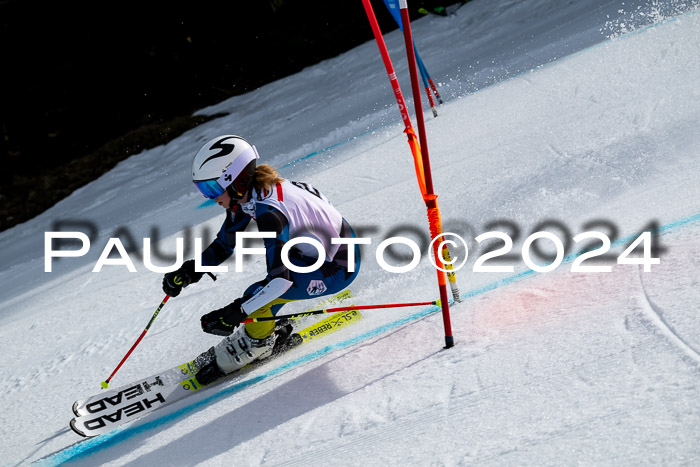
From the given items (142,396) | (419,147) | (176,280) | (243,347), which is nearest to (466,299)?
(419,147)

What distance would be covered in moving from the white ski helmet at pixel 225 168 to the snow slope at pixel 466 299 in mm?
1076

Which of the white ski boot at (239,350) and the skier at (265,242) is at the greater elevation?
the skier at (265,242)

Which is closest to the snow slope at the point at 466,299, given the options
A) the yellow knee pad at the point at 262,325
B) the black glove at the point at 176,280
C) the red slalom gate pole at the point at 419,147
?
the yellow knee pad at the point at 262,325

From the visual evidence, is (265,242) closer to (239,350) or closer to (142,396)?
(239,350)

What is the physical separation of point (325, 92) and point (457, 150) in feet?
15.1

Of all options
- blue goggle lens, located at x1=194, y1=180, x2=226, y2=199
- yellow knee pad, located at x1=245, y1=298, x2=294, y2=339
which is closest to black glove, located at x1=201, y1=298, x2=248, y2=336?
yellow knee pad, located at x1=245, y1=298, x2=294, y2=339

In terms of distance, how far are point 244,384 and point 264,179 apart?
1.20 m

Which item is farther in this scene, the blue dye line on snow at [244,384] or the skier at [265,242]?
the blue dye line on snow at [244,384]

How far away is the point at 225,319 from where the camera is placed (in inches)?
127

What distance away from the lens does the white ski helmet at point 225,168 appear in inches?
125

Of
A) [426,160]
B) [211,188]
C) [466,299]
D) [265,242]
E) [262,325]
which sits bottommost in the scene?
[466,299]

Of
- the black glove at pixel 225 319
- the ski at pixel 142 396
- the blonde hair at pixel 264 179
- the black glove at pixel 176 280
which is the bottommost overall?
the ski at pixel 142 396

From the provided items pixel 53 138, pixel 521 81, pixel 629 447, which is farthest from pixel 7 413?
pixel 53 138

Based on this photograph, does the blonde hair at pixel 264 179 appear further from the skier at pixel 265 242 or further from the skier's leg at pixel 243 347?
the skier's leg at pixel 243 347
